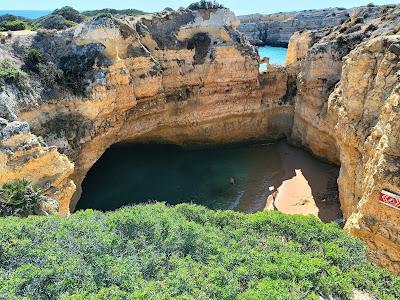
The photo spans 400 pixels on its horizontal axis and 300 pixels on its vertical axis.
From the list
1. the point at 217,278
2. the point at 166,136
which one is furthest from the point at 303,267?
the point at 166,136

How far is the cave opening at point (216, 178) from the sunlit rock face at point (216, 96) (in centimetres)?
136

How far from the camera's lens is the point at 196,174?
2709cm

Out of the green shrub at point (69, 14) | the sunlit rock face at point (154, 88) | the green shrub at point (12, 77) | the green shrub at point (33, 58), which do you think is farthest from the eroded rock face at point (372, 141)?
the green shrub at point (69, 14)

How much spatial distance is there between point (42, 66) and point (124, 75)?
4.89 meters

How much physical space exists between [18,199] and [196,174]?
15.1 m

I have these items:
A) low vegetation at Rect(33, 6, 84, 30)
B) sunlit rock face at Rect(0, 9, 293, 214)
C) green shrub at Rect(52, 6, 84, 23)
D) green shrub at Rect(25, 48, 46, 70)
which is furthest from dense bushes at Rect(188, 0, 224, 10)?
green shrub at Rect(52, 6, 84, 23)

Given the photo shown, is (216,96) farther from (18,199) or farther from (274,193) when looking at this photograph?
(18,199)

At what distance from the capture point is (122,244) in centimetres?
970

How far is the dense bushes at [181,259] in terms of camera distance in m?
7.82

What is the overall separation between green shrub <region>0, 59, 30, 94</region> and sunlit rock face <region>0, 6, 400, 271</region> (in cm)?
39

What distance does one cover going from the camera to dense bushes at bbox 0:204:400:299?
7.82 m

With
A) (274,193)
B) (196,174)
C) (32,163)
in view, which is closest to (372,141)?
(274,193)

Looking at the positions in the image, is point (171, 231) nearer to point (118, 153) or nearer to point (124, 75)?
point (124, 75)

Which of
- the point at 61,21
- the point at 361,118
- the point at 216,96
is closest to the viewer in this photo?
the point at 361,118
